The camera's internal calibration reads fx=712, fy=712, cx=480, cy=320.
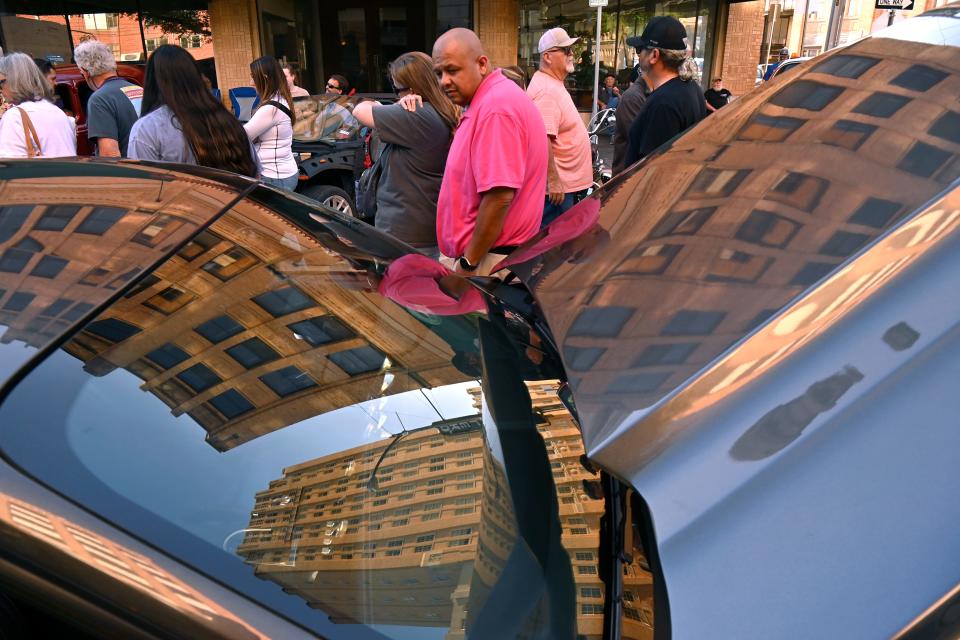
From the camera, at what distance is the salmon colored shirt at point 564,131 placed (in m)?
4.38

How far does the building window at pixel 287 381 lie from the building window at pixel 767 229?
85cm

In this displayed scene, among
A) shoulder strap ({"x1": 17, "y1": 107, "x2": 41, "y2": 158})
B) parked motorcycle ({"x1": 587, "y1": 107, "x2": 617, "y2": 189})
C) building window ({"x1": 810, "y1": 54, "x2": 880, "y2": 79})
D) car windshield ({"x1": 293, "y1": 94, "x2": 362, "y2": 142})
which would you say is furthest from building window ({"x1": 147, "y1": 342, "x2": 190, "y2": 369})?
parked motorcycle ({"x1": 587, "y1": 107, "x2": 617, "y2": 189})

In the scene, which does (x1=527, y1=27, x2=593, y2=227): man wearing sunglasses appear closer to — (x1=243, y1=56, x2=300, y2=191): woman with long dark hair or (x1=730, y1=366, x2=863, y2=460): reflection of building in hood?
(x1=243, y1=56, x2=300, y2=191): woman with long dark hair

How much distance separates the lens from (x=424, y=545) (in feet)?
3.82

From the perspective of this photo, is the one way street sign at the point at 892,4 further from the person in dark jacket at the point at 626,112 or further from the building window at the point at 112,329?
the building window at the point at 112,329

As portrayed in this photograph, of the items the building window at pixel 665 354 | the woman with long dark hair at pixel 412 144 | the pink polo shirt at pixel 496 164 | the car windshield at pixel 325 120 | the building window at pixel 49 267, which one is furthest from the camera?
the car windshield at pixel 325 120

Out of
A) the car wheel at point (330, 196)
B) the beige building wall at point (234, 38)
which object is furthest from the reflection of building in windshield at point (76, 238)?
the beige building wall at point (234, 38)

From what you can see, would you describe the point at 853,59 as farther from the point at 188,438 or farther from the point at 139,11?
the point at 139,11

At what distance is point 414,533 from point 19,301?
0.76 meters

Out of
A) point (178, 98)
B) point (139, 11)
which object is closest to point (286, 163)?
point (178, 98)

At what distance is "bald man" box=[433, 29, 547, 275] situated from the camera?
2803mm

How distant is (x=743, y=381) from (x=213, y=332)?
36.8 inches

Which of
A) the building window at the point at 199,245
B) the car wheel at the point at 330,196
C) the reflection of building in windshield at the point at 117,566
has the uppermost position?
the building window at the point at 199,245

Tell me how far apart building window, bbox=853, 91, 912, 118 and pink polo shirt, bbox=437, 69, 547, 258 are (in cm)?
149
